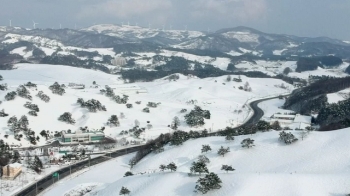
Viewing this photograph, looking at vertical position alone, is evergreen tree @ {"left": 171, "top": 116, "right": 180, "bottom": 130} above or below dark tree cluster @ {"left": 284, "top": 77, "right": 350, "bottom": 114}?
below

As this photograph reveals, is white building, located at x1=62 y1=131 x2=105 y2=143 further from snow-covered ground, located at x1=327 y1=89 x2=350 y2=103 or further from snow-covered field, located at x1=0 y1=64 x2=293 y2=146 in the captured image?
snow-covered ground, located at x1=327 y1=89 x2=350 y2=103

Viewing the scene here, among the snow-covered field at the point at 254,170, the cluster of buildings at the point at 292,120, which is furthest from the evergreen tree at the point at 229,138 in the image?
the cluster of buildings at the point at 292,120

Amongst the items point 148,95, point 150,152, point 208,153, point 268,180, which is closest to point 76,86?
point 148,95

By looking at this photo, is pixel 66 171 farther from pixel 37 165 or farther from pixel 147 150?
pixel 147 150

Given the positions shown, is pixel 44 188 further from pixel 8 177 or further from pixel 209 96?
pixel 209 96

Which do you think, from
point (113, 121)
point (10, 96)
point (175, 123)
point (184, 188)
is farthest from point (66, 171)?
point (10, 96)

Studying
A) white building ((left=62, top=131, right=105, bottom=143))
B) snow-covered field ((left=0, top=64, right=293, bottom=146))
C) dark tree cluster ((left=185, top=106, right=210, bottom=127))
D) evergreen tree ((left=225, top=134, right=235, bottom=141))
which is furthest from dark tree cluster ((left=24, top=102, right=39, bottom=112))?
evergreen tree ((left=225, top=134, right=235, bottom=141))
